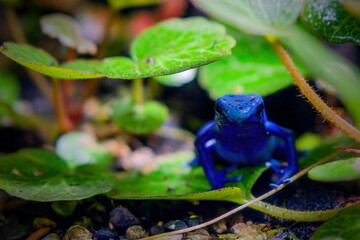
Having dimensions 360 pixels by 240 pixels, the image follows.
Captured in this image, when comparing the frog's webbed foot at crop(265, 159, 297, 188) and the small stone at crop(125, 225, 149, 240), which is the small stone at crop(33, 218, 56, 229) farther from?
the frog's webbed foot at crop(265, 159, 297, 188)

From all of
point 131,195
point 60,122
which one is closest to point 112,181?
point 131,195

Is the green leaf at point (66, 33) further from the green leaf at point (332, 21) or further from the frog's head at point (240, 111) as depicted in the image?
the green leaf at point (332, 21)

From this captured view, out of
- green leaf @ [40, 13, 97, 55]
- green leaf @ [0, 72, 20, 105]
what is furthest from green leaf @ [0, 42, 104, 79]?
green leaf @ [0, 72, 20, 105]

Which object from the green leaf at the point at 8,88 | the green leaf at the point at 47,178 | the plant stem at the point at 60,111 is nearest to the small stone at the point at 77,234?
the green leaf at the point at 47,178

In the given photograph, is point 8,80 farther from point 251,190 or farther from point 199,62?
point 251,190

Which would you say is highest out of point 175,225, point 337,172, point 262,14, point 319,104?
point 262,14

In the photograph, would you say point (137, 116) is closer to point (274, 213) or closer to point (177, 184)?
point (177, 184)

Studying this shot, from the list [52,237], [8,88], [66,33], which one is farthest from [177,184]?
[8,88]
